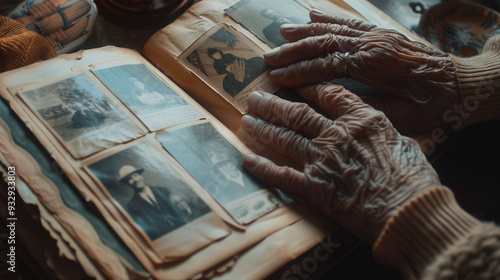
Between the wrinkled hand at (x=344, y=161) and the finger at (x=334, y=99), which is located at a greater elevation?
the finger at (x=334, y=99)

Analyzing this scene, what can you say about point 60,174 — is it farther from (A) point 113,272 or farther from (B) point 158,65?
(B) point 158,65

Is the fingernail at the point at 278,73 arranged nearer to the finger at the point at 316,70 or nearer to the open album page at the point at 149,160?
the finger at the point at 316,70

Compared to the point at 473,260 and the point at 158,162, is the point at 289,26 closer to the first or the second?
the point at 158,162

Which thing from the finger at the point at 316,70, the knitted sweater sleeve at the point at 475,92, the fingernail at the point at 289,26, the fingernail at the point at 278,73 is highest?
the fingernail at the point at 289,26

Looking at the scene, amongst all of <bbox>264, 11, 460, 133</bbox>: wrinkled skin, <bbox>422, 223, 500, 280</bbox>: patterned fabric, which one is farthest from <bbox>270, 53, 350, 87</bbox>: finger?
<bbox>422, 223, 500, 280</bbox>: patterned fabric

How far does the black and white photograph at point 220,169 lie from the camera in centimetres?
97

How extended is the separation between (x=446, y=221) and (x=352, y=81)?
0.53 m

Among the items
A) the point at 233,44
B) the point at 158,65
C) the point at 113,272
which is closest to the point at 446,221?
the point at 113,272

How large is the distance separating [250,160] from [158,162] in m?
0.23

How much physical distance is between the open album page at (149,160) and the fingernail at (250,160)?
0.07 ft

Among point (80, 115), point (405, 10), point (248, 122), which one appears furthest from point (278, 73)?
point (405, 10)

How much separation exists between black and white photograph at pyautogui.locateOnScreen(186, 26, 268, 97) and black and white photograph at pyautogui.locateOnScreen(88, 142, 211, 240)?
350 millimetres

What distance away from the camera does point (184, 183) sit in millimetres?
966

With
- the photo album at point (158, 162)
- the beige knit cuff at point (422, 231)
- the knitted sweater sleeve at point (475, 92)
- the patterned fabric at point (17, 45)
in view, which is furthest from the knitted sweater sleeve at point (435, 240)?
the patterned fabric at point (17, 45)
